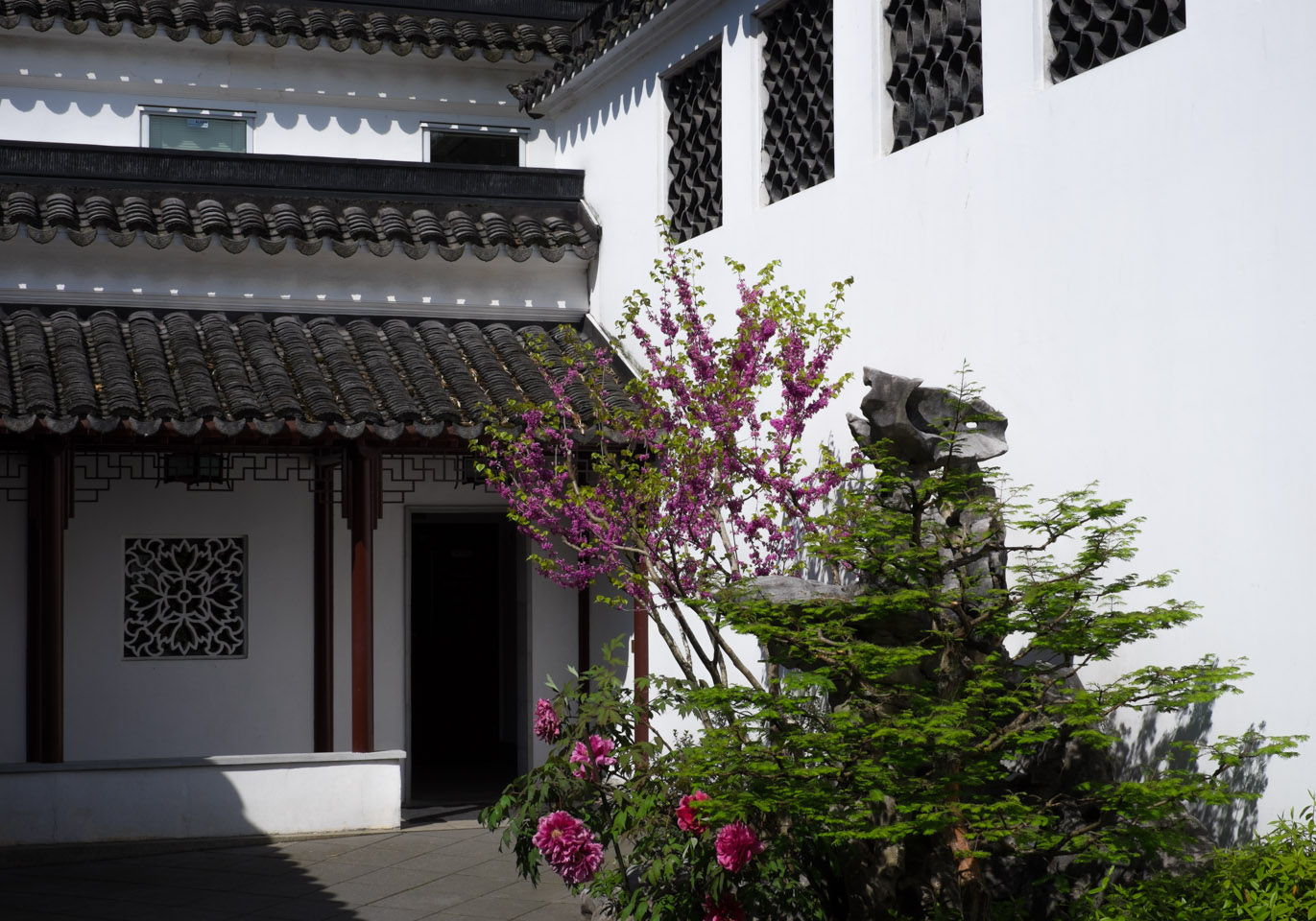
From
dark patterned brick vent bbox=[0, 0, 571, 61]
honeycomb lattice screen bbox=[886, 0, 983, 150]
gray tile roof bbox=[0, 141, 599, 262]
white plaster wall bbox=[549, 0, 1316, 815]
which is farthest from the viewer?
dark patterned brick vent bbox=[0, 0, 571, 61]

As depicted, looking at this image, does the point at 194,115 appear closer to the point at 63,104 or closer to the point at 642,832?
the point at 63,104

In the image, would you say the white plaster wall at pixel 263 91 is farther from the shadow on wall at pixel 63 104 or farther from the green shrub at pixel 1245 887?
the green shrub at pixel 1245 887

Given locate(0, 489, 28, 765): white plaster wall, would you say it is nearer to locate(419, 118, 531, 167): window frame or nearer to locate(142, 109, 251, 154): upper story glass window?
locate(142, 109, 251, 154): upper story glass window

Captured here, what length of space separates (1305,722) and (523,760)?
304 inches

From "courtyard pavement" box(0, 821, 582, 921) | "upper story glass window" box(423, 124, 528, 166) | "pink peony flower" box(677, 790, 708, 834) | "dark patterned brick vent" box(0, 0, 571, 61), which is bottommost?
"courtyard pavement" box(0, 821, 582, 921)

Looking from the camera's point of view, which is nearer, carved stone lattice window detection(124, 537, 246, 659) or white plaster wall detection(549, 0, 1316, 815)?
white plaster wall detection(549, 0, 1316, 815)

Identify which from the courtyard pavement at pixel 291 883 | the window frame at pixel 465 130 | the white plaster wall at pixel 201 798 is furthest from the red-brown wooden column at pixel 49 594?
the window frame at pixel 465 130

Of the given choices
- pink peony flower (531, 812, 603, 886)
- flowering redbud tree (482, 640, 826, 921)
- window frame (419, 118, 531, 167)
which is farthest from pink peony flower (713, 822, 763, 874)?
window frame (419, 118, 531, 167)

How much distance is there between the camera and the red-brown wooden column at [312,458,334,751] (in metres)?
10.9

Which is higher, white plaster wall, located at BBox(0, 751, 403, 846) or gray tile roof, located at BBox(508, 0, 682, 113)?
gray tile roof, located at BBox(508, 0, 682, 113)

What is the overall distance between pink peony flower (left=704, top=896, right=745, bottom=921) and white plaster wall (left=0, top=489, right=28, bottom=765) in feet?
21.7

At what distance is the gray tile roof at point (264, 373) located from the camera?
923cm

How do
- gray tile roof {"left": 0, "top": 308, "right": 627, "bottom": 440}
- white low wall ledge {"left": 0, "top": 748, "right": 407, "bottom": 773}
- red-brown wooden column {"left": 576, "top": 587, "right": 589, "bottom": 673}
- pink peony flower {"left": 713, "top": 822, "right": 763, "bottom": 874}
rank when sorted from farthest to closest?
red-brown wooden column {"left": 576, "top": 587, "right": 589, "bottom": 673} < white low wall ledge {"left": 0, "top": 748, "right": 407, "bottom": 773} < gray tile roof {"left": 0, "top": 308, "right": 627, "bottom": 440} < pink peony flower {"left": 713, "top": 822, "right": 763, "bottom": 874}

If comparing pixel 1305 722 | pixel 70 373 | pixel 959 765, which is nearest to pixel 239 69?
pixel 70 373
